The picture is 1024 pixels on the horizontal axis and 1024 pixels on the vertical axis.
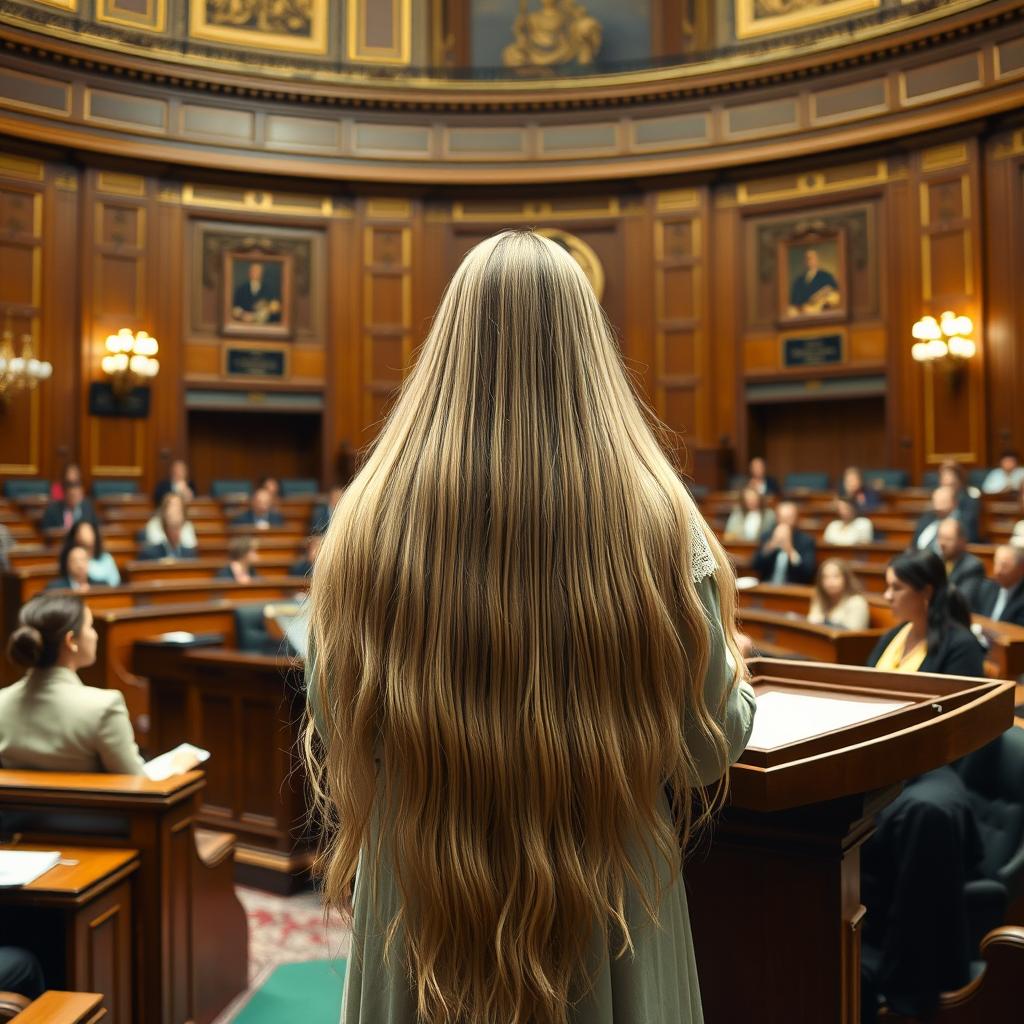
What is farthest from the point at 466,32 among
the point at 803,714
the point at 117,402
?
the point at 803,714

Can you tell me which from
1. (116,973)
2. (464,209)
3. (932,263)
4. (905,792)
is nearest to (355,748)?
(905,792)

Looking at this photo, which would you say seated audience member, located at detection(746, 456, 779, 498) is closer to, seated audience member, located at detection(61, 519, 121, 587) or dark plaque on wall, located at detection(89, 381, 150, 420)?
seated audience member, located at detection(61, 519, 121, 587)

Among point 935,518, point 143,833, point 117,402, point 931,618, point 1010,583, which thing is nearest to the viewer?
point 143,833

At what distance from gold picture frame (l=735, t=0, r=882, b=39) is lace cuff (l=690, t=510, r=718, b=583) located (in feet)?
41.6

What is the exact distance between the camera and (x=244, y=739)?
4.52 metres

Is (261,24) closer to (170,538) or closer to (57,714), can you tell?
(170,538)

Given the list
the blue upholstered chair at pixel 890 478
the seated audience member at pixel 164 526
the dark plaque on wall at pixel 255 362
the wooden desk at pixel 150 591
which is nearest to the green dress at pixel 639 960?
the wooden desk at pixel 150 591

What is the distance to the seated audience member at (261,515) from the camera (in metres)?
10.5

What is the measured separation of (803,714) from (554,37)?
14005 mm

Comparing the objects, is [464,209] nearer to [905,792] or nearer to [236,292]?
[236,292]

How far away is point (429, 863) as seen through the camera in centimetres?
107

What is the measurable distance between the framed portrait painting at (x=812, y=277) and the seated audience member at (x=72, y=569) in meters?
8.88

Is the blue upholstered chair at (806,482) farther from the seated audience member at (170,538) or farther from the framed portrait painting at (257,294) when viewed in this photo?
the seated audience member at (170,538)

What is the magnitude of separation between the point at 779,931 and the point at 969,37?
11808 millimetres
